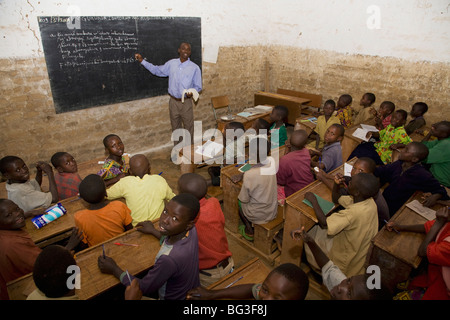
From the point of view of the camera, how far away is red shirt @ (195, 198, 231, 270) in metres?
2.20

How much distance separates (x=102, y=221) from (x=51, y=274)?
2.79ft

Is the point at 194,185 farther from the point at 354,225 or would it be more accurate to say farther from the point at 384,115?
the point at 384,115

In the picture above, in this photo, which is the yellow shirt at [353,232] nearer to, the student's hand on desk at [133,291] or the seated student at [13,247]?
the student's hand on desk at [133,291]

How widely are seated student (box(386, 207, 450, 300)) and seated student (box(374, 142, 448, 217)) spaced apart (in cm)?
64

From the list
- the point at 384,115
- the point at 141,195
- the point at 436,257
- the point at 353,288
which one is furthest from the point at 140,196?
the point at 384,115

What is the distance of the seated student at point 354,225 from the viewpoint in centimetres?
227

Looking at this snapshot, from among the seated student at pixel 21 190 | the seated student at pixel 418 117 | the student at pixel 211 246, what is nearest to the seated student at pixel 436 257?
the student at pixel 211 246

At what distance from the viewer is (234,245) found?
3518 mm

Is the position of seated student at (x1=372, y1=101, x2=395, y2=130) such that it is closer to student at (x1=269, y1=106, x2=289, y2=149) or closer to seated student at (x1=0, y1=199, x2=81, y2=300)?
student at (x1=269, y1=106, x2=289, y2=149)

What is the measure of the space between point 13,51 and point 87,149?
5.82 feet

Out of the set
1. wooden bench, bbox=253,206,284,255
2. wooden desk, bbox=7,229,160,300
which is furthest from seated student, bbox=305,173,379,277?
wooden desk, bbox=7,229,160,300

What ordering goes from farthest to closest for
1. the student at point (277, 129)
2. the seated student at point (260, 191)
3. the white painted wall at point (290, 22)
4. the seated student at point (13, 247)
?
the student at point (277, 129) < the white painted wall at point (290, 22) < the seated student at point (260, 191) < the seated student at point (13, 247)

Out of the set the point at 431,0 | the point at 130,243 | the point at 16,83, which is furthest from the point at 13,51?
the point at 431,0

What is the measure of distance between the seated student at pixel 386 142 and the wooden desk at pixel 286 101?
7.29 feet
